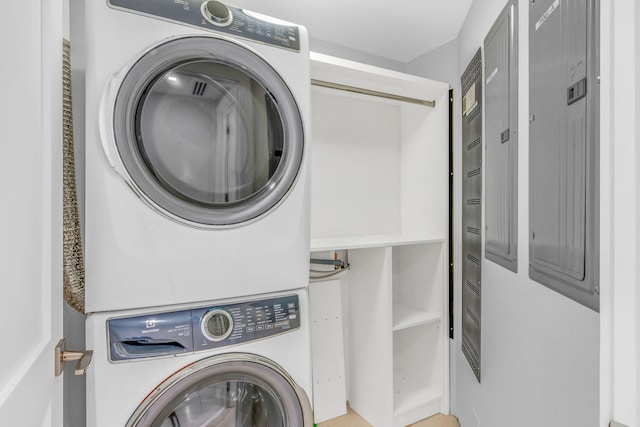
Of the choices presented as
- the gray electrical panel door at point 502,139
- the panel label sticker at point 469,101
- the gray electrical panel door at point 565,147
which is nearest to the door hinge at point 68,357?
the gray electrical panel door at point 565,147

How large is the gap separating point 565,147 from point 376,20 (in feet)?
4.67

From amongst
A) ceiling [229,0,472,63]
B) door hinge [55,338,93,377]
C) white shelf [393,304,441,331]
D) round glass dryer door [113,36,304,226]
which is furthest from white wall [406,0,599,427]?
door hinge [55,338,93,377]

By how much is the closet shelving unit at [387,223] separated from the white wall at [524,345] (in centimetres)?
33

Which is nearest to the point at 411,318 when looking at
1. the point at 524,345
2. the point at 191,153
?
the point at 524,345

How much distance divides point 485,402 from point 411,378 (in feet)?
2.34

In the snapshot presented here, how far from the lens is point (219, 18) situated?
1148 mm

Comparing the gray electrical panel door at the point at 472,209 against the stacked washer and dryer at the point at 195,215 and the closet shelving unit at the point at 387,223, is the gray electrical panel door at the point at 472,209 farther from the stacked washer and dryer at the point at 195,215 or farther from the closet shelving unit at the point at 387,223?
the stacked washer and dryer at the point at 195,215

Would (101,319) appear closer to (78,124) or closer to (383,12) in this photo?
(78,124)

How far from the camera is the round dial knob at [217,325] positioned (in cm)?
111

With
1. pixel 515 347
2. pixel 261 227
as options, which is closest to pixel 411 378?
pixel 515 347

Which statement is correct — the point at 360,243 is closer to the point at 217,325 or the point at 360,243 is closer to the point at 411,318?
the point at 411,318

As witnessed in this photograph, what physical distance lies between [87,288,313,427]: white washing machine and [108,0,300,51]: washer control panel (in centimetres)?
96

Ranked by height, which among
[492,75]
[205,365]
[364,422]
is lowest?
[364,422]

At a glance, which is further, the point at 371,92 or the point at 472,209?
the point at 371,92
